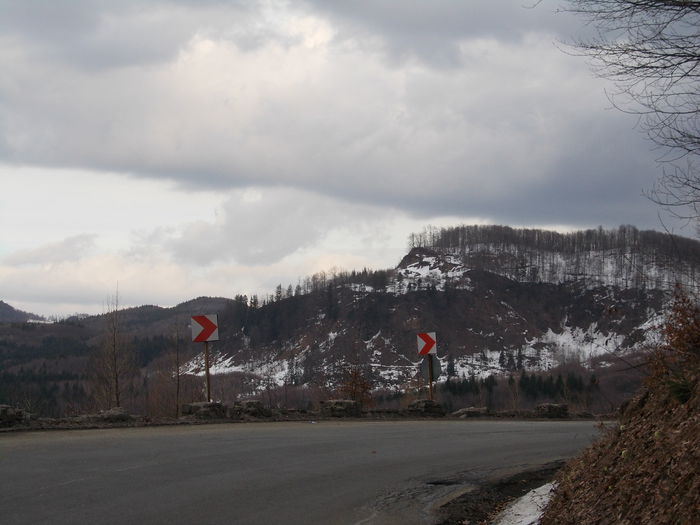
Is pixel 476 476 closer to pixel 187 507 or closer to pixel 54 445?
pixel 187 507

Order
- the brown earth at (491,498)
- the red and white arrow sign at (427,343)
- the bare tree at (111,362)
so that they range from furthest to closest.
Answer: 1. the bare tree at (111,362)
2. the red and white arrow sign at (427,343)
3. the brown earth at (491,498)

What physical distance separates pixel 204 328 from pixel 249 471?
8958 millimetres

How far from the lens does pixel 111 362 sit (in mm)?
34062

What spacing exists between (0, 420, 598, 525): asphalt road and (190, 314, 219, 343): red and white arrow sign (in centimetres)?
345

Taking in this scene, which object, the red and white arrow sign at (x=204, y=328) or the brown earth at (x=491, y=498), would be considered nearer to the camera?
the brown earth at (x=491, y=498)

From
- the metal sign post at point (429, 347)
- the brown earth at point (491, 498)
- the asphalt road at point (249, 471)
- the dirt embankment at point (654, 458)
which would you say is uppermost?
the metal sign post at point (429, 347)

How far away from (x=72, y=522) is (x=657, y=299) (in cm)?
815

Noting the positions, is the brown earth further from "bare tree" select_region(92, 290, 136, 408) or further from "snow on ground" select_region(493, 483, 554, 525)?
"bare tree" select_region(92, 290, 136, 408)

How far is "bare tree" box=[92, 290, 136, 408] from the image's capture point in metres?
33.8

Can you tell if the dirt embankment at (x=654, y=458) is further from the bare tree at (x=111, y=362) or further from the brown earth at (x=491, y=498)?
the bare tree at (x=111, y=362)

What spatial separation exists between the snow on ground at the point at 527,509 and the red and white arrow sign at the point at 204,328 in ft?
36.1

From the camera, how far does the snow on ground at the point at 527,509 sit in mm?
8406

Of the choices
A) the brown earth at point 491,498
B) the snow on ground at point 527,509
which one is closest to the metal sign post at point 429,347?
the brown earth at point 491,498

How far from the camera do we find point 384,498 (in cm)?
959
